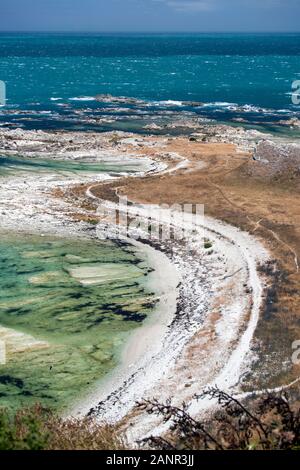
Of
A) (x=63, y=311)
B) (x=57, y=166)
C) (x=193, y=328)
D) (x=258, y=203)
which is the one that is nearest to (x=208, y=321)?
(x=193, y=328)

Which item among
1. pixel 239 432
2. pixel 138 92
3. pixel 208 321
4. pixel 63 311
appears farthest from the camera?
pixel 138 92

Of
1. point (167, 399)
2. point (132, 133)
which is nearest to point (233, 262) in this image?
point (167, 399)

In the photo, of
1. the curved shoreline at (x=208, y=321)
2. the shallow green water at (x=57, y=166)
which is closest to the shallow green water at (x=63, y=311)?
the curved shoreline at (x=208, y=321)

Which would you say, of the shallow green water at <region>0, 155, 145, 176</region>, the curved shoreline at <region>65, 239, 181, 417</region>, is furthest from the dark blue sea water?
the curved shoreline at <region>65, 239, 181, 417</region>

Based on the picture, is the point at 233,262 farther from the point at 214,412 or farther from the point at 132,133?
the point at 132,133

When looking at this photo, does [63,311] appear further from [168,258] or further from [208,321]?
[168,258]

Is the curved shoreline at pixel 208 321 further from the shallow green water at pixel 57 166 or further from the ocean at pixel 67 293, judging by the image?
the shallow green water at pixel 57 166
